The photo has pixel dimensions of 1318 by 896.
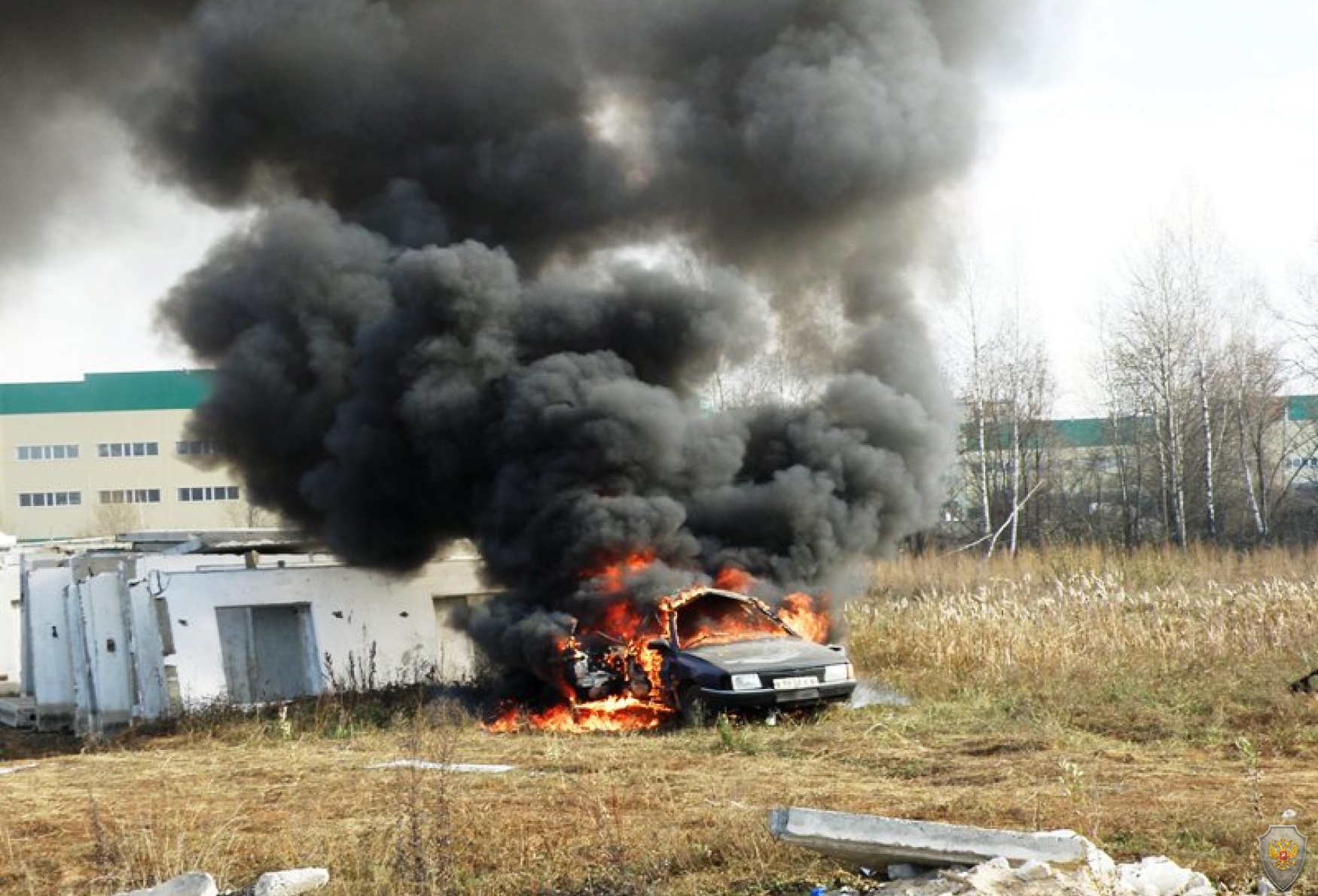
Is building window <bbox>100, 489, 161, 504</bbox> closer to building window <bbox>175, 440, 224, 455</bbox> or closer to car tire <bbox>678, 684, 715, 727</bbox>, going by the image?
building window <bbox>175, 440, 224, 455</bbox>

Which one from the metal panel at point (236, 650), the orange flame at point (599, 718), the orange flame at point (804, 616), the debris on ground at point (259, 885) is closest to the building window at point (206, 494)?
the metal panel at point (236, 650)

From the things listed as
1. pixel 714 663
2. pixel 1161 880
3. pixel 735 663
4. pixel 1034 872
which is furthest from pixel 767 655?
pixel 1034 872

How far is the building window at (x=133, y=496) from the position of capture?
58.7m

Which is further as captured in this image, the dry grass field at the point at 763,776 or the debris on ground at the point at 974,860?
the dry grass field at the point at 763,776

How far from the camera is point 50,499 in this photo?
195ft

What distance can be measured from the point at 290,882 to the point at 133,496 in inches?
2228

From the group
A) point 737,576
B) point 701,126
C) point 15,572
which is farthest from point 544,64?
point 15,572

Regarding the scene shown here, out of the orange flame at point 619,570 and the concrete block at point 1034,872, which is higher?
the orange flame at point 619,570

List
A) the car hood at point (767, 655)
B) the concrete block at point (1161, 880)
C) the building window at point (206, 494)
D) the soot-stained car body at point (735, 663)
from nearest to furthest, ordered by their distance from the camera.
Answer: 1. the concrete block at point (1161, 880)
2. the soot-stained car body at point (735, 663)
3. the car hood at point (767, 655)
4. the building window at point (206, 494)

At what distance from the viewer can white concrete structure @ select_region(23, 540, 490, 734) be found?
15.1m

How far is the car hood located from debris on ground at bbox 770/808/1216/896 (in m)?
6.55

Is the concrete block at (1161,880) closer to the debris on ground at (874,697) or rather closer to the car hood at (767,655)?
the car hood at (767,655)

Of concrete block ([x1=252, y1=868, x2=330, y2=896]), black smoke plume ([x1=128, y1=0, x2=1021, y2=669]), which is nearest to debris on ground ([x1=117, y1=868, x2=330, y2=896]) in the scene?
concrete block ([x1=252, y1=868, x2=330, y2=896])

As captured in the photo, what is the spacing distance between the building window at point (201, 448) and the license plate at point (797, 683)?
391 inches
